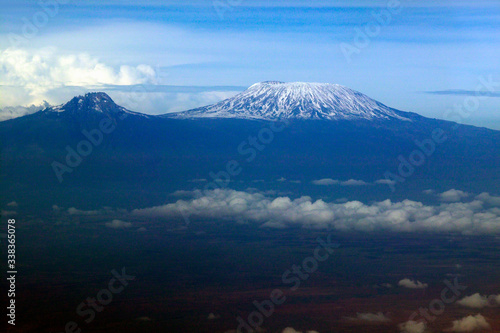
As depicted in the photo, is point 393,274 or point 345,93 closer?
point 393,274

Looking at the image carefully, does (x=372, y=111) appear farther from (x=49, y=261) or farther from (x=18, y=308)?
(x=18, y=308)

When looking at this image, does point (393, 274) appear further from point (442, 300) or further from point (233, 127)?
point (233, 127)

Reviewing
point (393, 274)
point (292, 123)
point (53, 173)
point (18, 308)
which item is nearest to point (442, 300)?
point (393, 274)

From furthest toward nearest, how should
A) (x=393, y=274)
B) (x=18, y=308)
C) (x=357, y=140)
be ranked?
(x=357, y=140)
(x=393, y=274)
(x=18, y=308)

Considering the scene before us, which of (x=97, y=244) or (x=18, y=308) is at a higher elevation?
(x=97, y=244)

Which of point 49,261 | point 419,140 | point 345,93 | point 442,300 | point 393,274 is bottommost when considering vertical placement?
point 442,300

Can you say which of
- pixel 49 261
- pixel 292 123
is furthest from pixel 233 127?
pixel 49 261

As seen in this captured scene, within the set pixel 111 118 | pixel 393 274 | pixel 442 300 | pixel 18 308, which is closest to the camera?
pixel 18 308
